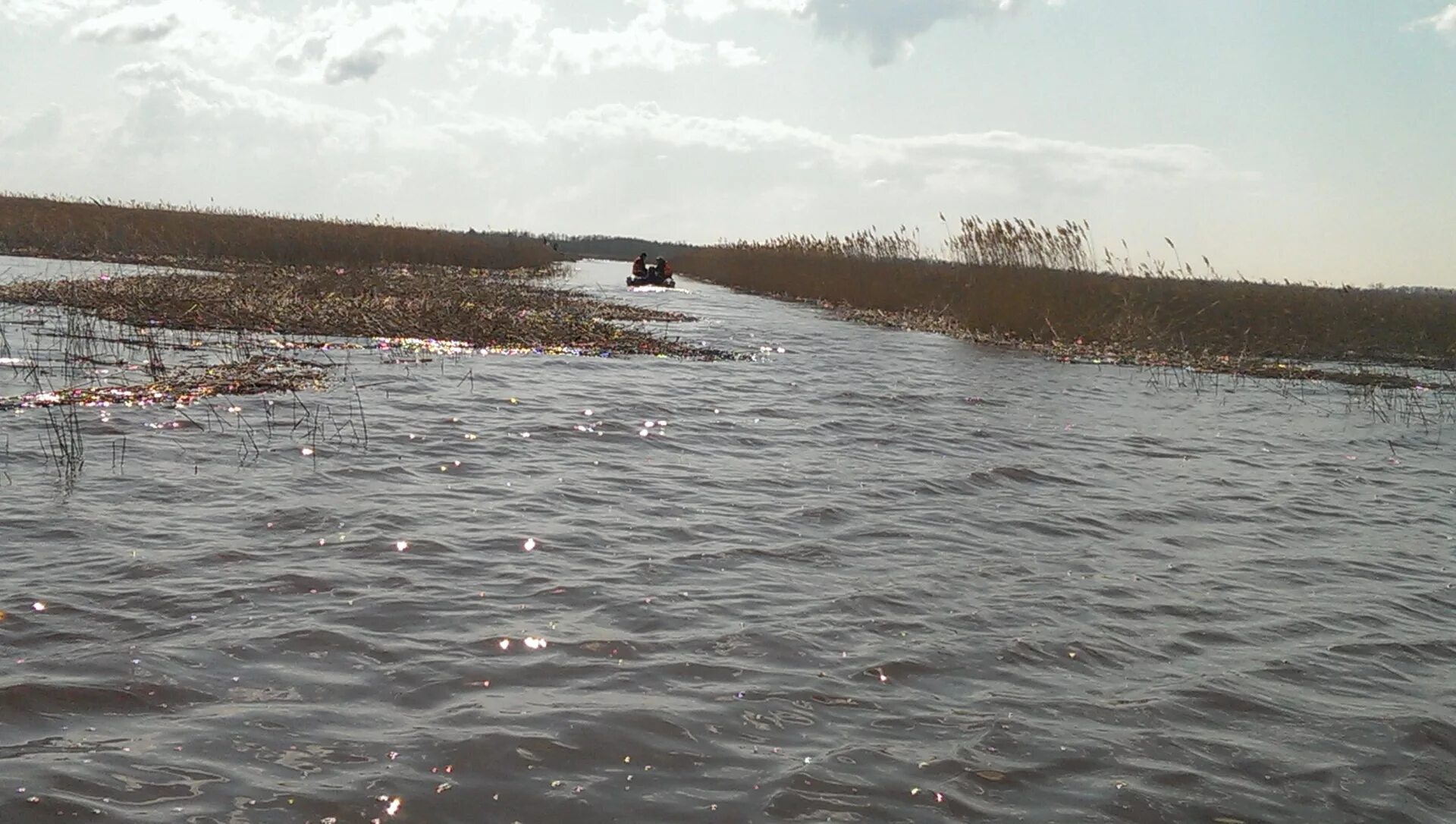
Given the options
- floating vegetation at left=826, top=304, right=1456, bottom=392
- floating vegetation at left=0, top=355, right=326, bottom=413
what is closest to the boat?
floating vegetation at left=826, top=304, right=1456, bottom=392

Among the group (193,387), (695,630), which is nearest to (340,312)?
(193,387)

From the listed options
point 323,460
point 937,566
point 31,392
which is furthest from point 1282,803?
point 31,392

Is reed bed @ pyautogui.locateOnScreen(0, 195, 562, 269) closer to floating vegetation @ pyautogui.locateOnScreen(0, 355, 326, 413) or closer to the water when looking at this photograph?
floating vegetation @ pyautogui.locateOnScreen(0, 355, 326, 413)

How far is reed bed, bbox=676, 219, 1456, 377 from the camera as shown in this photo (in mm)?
24438

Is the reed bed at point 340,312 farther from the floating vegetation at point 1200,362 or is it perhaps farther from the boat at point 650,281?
the boat at point 650,281

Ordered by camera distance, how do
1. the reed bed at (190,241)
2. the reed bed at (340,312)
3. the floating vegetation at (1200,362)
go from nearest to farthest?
the reed bed at (340,312) < the floating vegetation at (1200,362) < the reed bed at (190,241)

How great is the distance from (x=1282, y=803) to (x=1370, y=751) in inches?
32.8

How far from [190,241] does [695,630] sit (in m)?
35.1

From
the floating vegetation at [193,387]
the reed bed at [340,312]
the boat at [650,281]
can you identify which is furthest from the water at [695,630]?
the boat at [650,281]

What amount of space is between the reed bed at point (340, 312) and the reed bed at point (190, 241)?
30.2ft

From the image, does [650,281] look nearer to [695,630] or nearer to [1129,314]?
[1129,314]

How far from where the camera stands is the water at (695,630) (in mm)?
3764

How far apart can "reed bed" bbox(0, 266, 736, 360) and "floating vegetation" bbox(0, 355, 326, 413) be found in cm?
439

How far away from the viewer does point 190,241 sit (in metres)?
34.5
